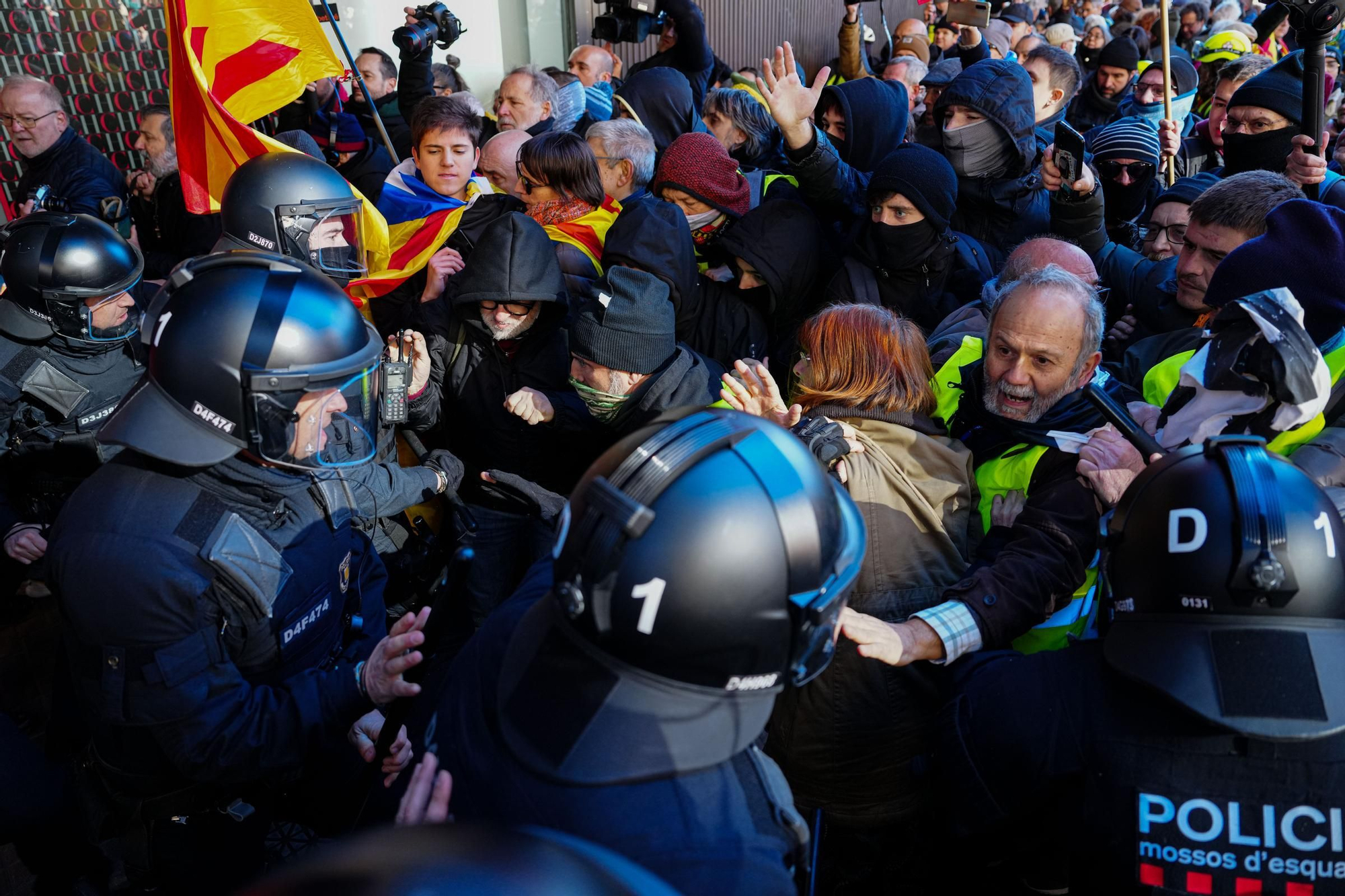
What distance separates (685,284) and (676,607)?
2435 millimetres

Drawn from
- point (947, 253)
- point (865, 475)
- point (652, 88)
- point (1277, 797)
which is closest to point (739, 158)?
point (652, 88)

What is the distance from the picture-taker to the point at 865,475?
84.0 inches

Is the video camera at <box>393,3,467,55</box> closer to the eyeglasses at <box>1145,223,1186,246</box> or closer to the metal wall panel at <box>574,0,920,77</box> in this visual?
the metal wall panel at <box>574,0,920,77</box>

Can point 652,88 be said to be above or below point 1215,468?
above

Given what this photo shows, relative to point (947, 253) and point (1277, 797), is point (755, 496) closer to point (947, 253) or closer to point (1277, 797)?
point (1277, 797)

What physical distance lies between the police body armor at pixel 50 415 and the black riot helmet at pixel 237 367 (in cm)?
168

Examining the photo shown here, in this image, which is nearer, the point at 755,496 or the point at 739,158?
the point at 755,496

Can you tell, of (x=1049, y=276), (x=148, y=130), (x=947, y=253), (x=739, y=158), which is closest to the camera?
(x=1049, y=276)

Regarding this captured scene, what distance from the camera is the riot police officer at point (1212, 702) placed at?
57.3 inches

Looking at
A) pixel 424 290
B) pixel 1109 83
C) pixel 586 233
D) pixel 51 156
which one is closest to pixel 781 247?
pixel 586 233

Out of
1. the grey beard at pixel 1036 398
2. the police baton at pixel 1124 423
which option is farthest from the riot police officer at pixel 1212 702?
the grey beard at pixel 1036 398

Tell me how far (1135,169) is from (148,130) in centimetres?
604

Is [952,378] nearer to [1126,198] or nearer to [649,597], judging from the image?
[649,597]

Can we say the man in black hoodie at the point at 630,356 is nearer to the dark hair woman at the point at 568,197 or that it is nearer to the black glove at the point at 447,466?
the black glove at the point at 447,466
